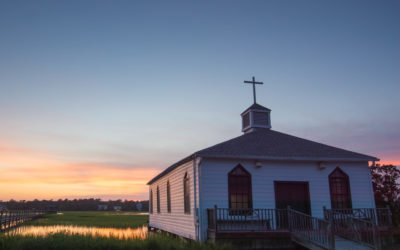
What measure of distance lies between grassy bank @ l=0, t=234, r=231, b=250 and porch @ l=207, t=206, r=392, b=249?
4.16 feet

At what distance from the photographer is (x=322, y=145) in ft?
65.3

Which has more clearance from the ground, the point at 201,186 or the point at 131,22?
the point at 131,22

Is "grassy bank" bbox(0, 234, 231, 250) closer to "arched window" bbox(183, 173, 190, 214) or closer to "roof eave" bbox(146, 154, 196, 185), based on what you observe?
"arched window" bbox(183, 173, 190, 214)

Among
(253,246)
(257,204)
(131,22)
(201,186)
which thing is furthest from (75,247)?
(131,22)

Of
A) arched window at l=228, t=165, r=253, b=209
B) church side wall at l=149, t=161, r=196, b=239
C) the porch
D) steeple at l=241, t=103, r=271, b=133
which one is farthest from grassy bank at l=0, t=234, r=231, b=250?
steeple at l=241, t=103, r=271, b=133

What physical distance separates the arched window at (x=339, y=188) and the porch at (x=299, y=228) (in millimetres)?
569

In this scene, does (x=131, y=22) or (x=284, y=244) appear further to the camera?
(x=131, y=22)

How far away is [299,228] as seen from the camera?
1495 cm

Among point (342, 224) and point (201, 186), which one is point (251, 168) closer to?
point (201, 186)

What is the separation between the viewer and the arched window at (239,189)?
16750mm

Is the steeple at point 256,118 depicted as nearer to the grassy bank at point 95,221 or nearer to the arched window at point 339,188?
the arched window at point 339,188

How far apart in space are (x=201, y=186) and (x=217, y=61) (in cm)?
763

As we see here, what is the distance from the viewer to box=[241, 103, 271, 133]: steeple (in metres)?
21.7

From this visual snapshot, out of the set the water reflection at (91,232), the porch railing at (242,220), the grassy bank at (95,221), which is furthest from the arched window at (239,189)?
the grassy bank at (95,221)
